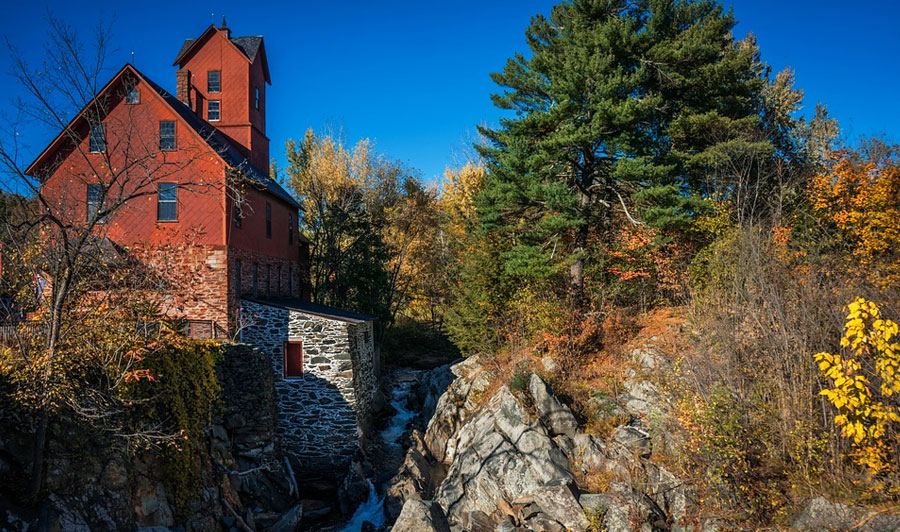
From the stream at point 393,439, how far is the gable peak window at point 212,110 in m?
15.7

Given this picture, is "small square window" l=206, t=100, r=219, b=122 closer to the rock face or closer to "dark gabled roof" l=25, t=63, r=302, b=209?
"dark gabled roof" l=25, t=63, r=302, b=209

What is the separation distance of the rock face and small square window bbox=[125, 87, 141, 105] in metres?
15.1

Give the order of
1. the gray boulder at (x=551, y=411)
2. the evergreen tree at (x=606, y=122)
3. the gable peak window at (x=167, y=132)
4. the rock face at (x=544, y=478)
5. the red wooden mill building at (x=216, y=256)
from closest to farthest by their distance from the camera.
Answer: the rock face at (x=544, y=478) → the gray boulder at (x=551, y=411) → the evergreen tree at (x=606, y=122) → the red wooden mill building at (x=216, y=256) → the gable peak window at (x=167, y=132)

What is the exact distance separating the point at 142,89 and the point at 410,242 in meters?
18.5

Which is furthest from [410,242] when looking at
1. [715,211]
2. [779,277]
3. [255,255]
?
[779,277]

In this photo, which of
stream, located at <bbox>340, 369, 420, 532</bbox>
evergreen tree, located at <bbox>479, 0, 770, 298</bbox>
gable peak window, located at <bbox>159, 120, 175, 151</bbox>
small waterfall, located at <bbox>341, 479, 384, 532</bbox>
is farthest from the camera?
gable peak window, located at <bbox>159, 120, 175, 151</bbox>

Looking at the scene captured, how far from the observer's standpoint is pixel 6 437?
7.56 meters

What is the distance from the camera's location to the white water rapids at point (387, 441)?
14282mm

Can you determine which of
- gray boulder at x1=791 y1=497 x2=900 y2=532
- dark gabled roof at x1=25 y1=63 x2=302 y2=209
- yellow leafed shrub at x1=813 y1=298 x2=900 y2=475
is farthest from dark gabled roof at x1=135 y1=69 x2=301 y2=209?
gray boulder at x1=791 y1=497 x2=900 y2=532

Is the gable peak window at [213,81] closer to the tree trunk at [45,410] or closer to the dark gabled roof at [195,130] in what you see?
the dark gabled roof at [195,130]

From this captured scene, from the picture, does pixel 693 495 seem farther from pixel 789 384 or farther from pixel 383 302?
pixel 383 302

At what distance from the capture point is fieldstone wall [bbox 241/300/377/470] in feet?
58.0

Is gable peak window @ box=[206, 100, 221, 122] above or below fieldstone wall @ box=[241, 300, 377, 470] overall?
above

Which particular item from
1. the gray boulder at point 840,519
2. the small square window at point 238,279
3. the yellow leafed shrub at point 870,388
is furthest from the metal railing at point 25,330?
the gray boulder at point 840,519
